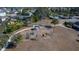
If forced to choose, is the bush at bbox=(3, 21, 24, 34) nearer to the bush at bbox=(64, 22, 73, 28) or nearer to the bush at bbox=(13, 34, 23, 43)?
the bush at bbox=(13, 34, 23, 43)

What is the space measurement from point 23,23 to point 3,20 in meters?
0.28

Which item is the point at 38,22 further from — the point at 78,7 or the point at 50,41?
the point at 78,7

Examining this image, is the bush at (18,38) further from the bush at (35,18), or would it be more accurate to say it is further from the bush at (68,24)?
the bush at (68,24)

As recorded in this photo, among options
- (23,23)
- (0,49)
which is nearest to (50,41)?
(23,23)

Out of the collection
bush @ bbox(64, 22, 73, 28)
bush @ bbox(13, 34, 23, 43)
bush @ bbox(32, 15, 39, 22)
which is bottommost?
bush @ bbox(13, 34, 23, 43)

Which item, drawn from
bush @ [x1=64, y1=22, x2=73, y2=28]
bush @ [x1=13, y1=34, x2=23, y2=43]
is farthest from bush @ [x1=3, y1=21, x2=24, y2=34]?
bush @ [x1=64, y1=22, x2=73, y2=28]

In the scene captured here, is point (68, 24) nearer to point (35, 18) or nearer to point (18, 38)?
point (35, 18)

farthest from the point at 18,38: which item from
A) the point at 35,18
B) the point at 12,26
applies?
the point at 35,18

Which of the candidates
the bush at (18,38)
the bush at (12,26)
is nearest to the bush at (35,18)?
the bush at (12,26)

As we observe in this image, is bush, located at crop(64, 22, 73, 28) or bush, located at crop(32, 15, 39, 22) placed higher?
bush, located at crop(32, 15, 39, 22)

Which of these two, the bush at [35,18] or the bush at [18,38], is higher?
the bush at [35,18]

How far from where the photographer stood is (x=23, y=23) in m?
3.86

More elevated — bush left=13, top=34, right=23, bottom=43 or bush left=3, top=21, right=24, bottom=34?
bush left=3, top=21, right=24, bottom=34
